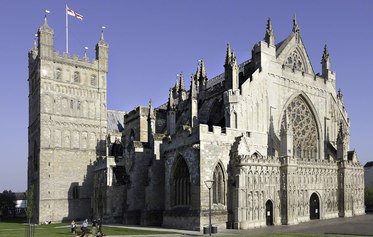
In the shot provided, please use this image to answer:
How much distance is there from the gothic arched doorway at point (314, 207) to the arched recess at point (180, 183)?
43.5 feet

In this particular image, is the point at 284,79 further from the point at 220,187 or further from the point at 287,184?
the point at 220,187

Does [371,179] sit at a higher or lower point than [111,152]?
lower

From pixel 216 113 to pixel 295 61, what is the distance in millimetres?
11221

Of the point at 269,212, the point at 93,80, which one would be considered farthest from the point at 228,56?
the point at 93,80

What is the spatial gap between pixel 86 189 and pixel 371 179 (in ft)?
214

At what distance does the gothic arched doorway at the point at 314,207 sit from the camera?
42.8 meters

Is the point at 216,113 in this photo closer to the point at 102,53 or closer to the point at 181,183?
the point at 181,183

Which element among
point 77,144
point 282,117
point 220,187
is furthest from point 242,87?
point 77,144

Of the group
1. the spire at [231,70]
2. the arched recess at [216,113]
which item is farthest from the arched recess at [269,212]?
the spire at [231,70]

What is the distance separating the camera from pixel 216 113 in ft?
152

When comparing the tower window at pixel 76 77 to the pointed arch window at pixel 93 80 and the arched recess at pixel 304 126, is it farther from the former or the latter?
the arched recess at pixel 304 126

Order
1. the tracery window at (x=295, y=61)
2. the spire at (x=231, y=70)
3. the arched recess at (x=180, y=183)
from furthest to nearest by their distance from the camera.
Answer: the tracery window at (x=295, y=61), the spire at (x=231, y=70), the arched recess at (x=180, y=183)

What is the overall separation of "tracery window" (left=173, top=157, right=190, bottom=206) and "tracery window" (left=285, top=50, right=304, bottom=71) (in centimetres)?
1719

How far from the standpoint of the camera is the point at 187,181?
3878 cm
